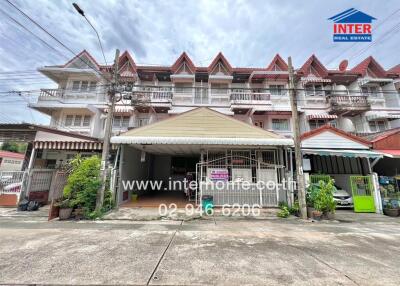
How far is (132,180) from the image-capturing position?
10797 mm

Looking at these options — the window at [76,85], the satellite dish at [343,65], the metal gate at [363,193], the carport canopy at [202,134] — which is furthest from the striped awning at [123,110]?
the satellite dish at [343,65]

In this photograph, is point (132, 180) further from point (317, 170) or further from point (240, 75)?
point (240, 75)

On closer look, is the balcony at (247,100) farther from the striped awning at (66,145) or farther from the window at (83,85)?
the window at (83,85)

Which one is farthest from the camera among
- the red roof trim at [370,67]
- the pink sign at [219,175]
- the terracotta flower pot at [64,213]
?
the red roof trim at [370,67]

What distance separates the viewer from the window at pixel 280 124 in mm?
15977

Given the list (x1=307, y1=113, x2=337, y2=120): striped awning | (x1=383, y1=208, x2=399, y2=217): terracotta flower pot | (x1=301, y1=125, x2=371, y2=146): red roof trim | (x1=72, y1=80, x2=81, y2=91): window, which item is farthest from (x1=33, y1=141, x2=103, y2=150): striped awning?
(x1=307, y1=113, x2=337, y2=120): striped awning

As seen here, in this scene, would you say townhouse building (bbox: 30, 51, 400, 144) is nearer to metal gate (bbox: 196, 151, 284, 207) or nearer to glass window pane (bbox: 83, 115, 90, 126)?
glass window pane (bbox: 83, 115, 90, 126)

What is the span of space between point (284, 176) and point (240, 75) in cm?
1185

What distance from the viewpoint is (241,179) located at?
8594 millimetres

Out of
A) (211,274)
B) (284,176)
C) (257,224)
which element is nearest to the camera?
(211,274)

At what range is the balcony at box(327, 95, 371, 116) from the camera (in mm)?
15508

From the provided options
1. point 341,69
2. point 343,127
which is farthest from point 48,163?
point 341,69

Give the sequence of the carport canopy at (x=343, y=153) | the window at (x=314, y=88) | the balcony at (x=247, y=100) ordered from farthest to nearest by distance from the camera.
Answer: the window at (x=314, y=88), the balcony at (x=247, y=100), the carport canopy at (x=343, y=153)

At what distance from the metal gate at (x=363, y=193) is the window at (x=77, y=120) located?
760 inches
